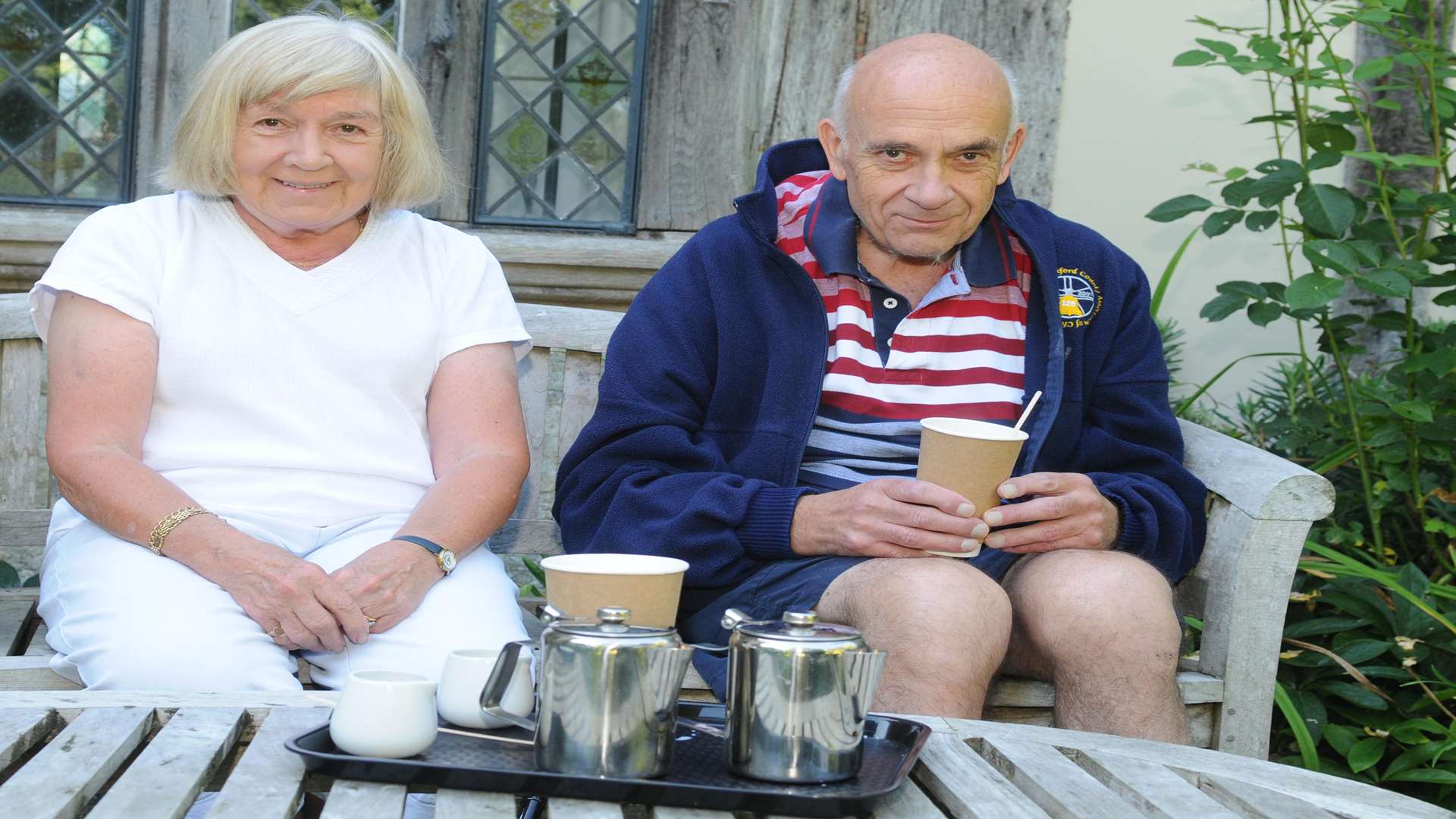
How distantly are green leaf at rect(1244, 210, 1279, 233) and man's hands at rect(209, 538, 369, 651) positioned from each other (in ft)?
6.38

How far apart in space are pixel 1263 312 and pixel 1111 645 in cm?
116

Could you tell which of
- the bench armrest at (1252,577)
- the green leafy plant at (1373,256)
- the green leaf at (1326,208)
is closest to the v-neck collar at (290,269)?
the bench armrest at (1252,577)

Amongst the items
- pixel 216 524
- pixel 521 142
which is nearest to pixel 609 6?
pixel 521 142

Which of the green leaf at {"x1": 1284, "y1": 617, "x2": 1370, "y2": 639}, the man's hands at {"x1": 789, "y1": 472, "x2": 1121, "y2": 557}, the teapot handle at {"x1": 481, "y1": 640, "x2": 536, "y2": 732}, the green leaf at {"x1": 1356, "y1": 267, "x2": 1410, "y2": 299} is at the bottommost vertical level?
the green leaf at {"x1": 1284, "y1": 617, "x2": 1370, "y2": 639}

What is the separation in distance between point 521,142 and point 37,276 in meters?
1.14

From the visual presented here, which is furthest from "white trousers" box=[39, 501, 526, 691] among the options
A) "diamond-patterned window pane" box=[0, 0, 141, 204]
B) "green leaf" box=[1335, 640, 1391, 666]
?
"green leaf" box=[1335, 640, 1391, 666]

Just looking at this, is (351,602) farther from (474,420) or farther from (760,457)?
(760,457)

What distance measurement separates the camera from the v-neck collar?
7.93 ft

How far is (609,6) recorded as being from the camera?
3611 mm

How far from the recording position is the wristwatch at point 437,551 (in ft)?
7.42

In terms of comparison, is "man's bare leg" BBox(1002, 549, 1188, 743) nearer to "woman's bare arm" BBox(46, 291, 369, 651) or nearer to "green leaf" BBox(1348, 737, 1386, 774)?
"green leaf" BBox(1348, 737, 1386, 774)

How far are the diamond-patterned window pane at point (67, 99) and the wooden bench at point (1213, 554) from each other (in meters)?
0.75

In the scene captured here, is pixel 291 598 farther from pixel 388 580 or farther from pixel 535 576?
pixel 535 576

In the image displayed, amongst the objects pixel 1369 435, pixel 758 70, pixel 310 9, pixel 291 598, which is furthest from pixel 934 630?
pixel 310 9
